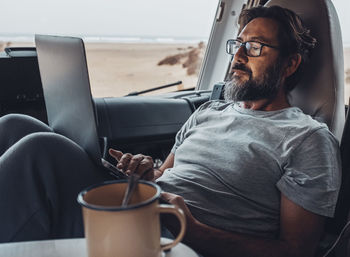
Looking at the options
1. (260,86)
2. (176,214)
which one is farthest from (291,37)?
(176,214)

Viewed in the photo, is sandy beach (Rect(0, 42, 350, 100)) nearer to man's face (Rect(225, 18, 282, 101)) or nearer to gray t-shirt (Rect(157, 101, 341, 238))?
man's face (Rect(225, 18, 282, 101))

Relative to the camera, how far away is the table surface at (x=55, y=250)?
56 centimetres

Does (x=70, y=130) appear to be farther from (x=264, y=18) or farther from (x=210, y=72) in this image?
(x=210, y=72)

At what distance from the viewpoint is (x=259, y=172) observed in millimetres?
1178

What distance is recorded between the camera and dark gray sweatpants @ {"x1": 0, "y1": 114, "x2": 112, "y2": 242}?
2.58 ft

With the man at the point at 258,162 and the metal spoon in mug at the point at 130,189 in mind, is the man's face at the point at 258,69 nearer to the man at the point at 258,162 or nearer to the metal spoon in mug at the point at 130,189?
the man at the point at 258,162

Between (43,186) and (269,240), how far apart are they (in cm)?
60

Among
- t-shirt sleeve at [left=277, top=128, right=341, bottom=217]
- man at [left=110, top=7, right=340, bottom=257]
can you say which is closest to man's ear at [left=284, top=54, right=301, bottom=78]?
man at [left=110, top=7, right=340, bottom=257]

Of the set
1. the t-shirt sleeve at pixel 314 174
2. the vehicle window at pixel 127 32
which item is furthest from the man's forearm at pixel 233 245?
the vehicle window at pixel 127 32

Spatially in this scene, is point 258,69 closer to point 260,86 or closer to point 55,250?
point 260,86

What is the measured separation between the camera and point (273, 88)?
4.57ft

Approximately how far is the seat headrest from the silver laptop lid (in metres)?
0.74

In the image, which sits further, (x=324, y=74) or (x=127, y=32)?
(x=127, y=32)

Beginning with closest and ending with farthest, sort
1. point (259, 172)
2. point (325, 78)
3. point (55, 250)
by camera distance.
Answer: point (55, 250) → point (259, 172) → point (325, 78)
